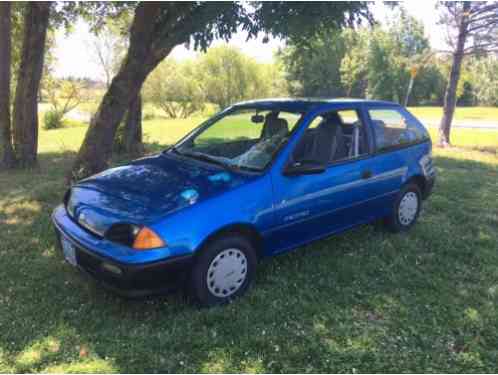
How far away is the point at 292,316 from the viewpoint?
335 cm

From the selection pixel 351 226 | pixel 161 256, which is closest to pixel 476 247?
pixel 351 226

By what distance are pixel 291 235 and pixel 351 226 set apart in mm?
969

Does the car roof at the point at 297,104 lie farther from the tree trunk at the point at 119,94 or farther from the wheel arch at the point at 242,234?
the tree trunk at the point at 119,94

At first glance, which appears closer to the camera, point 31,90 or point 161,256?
point 161,256

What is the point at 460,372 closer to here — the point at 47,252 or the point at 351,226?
the point at 351,226

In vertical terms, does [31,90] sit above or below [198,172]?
above

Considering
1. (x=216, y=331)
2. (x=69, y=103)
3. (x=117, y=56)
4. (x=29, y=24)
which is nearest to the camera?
(x=216, y=331)

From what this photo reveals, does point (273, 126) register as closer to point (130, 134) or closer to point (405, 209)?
point (405, 209)

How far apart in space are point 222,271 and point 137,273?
2.36ft

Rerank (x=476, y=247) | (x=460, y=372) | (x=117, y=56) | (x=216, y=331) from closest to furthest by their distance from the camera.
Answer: (x=460, y=372), (x=216, y=331), (x=476, y=247), (x=117, y=56)

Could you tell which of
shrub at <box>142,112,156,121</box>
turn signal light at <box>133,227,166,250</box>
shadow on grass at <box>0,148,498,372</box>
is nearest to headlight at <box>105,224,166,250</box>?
turn signal light at <box>133,227,166,250</box>

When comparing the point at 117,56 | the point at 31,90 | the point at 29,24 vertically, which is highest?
the point at 117,56

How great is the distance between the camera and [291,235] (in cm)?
379

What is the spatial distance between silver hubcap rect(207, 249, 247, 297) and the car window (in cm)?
115
